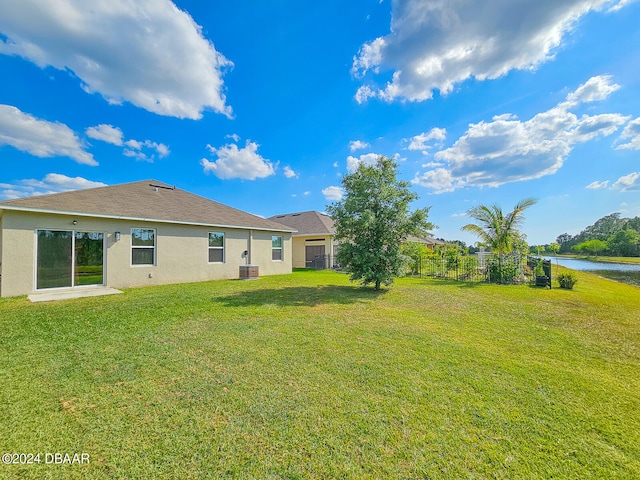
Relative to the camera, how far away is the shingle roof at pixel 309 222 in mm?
20525

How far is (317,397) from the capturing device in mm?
2838

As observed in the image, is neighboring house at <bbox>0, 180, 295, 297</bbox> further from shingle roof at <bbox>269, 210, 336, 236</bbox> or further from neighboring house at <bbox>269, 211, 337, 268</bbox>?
shingle roof at <bbox>269, 210, 336, 236</bbox>

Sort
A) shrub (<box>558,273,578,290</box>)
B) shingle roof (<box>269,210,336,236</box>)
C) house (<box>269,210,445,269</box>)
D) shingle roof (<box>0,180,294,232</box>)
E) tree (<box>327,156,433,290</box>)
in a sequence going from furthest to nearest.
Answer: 1. shingle roof (<box>269,210,336,236</box>)
2. house (<box>269,210,445,269</box>)
3. shrub (<box>558,273,578,290</box>)
4. tree (<box>327,156,433,290</box>)
5. shingle roof (<box>0,180,294,232</box>)

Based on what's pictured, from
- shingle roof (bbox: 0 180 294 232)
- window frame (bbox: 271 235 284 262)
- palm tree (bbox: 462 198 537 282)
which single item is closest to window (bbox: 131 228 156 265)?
shingle roof (bbox: 0 180 294 232)

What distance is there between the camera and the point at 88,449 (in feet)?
6.84

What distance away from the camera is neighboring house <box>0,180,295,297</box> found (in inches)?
316

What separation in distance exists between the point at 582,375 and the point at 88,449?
18.9ft

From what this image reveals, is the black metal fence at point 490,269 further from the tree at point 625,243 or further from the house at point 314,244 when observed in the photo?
the tree at point 625,243

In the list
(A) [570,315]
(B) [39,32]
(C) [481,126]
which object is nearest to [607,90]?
(C) [481,126]

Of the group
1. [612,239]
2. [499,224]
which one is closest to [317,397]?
[499,224]

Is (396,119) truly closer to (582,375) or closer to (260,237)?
(260,237)

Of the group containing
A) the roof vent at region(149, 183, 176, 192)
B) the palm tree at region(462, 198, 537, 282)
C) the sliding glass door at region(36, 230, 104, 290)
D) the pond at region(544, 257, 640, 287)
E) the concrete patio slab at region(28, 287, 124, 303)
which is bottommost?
the pond at region(544, 257, 640, 287)

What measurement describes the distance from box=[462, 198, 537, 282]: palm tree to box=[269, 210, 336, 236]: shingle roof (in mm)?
10077

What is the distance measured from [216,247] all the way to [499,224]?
15.8 m
